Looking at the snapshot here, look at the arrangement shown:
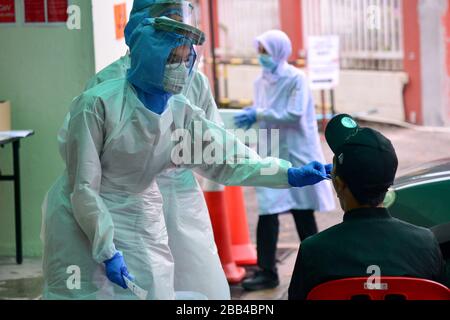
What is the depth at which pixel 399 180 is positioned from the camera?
532 centimetres

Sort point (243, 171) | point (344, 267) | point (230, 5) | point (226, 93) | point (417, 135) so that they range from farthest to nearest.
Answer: point (230, 5), point (226, 93), point (417, 135), point (243, 171), point (344, 267)

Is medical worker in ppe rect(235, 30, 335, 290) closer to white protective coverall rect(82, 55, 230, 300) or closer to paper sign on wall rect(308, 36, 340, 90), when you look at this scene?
white protective coverall rect(82, 55, 230, 300)

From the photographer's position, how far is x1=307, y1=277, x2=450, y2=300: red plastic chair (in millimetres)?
3293

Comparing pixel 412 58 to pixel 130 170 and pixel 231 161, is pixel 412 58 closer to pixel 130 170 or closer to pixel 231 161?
pixel 231 161

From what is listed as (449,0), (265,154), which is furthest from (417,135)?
(265,154)

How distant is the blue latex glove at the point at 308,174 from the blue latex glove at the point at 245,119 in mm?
2545

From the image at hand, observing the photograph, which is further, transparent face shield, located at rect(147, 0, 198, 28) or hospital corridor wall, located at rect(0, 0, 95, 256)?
hospital corridor wall, located at rect(0, 0, 95, 256)

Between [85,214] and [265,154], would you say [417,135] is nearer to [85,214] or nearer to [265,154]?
[265,154]

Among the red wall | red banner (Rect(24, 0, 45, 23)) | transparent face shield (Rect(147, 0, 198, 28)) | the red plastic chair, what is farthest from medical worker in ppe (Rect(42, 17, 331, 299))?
the red wall

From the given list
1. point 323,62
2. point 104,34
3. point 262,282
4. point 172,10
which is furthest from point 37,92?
point 323,62

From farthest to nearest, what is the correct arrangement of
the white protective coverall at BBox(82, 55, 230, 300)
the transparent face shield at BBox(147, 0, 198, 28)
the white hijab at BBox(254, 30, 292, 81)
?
1. the white hijab at BBox(254, 30, 292, 81)
2. the white protective coverall at BBox(82, 55, 230, 300)
3. the transparent face shield at BBox(147, 0, 198, 28)

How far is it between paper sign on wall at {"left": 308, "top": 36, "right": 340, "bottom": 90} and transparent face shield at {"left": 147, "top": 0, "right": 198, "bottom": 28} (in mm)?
8493

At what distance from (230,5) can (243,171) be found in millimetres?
12778
